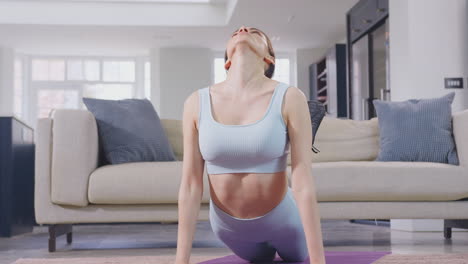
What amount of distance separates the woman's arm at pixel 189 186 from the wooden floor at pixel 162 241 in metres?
1.51

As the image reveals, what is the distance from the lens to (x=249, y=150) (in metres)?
1.56

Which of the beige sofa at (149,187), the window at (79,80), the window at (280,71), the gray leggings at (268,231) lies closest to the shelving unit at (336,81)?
the window at (280,71)

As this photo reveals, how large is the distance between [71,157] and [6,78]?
946 centimetres

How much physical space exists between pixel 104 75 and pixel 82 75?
1.42 ft

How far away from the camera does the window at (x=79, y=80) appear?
1316 centimetres

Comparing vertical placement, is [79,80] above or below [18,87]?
above

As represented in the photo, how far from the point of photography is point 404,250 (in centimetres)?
331

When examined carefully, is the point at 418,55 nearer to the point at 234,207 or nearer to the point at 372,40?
the point at 372,40

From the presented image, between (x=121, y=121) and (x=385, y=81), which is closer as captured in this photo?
(x=121, y=121)

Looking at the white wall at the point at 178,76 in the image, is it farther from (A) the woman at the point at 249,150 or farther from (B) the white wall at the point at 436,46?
(A) the woman at the point at 249,150

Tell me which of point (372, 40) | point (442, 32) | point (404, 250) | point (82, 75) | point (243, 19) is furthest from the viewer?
point (82, 75)

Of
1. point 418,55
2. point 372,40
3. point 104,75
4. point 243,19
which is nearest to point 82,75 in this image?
point 104,75

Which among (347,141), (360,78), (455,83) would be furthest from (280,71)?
(347,141)

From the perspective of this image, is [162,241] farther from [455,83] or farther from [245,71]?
[455,83]
